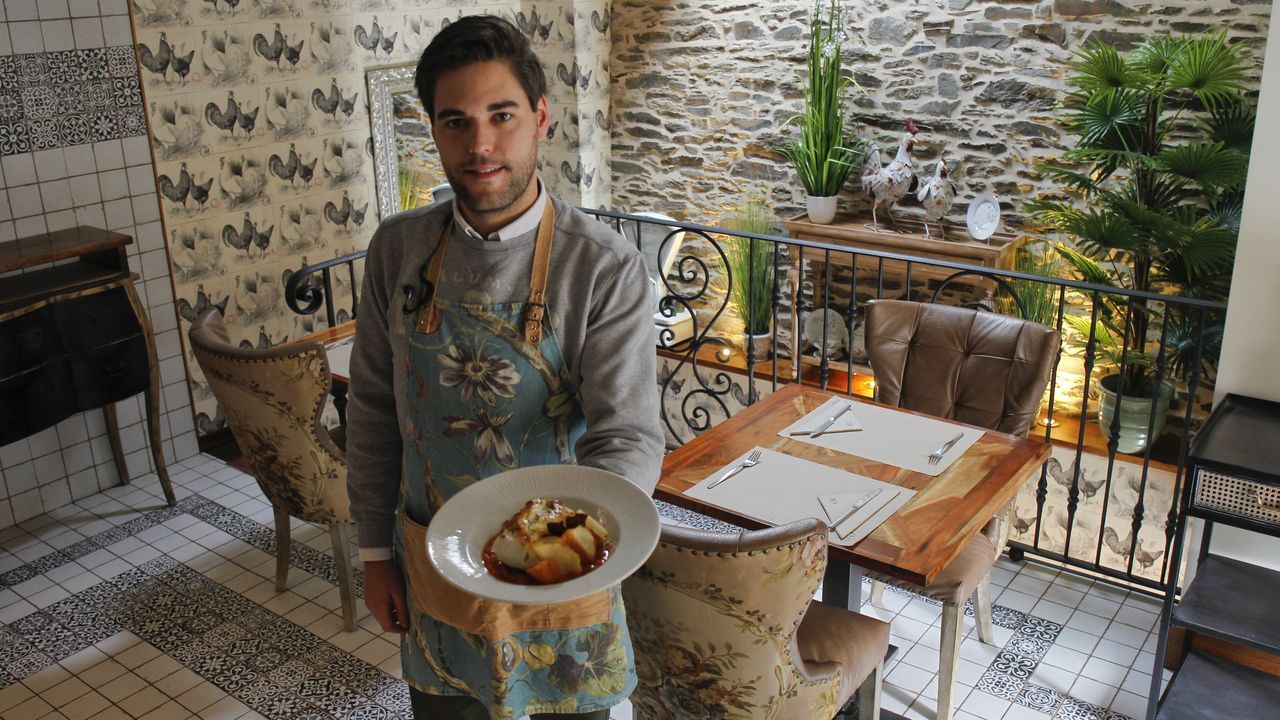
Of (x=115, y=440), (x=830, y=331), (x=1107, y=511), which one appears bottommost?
(x=1107, y=511)

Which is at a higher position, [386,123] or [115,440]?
[386,123]

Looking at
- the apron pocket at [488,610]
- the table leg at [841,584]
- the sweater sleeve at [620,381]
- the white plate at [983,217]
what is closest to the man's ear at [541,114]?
the sweater sleeve at [620,381]

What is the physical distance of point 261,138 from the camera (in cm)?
479

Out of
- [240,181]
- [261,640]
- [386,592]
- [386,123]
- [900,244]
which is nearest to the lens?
[386,592]

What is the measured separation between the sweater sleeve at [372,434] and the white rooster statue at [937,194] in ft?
14.3

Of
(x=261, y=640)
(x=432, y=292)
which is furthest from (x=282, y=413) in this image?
(x=432, y=292)

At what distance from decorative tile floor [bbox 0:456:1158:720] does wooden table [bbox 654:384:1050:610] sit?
629 mm

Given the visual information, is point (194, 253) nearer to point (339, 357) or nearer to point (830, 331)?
point (339, 357)

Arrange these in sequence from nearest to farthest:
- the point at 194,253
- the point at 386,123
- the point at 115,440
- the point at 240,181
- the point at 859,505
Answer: the point at 859,505 < the point at 115,440 < the point at 194,253 < the point at 240,181 < the point at 386,123

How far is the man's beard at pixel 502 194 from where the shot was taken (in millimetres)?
1526

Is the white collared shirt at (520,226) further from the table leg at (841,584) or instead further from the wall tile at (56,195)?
the wall tile at (56,195)

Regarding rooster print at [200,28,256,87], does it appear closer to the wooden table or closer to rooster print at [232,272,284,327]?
rooster print at [232,272,284,327]

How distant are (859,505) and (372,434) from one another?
101 centimetres

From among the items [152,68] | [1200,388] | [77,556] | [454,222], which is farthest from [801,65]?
[454,222]
